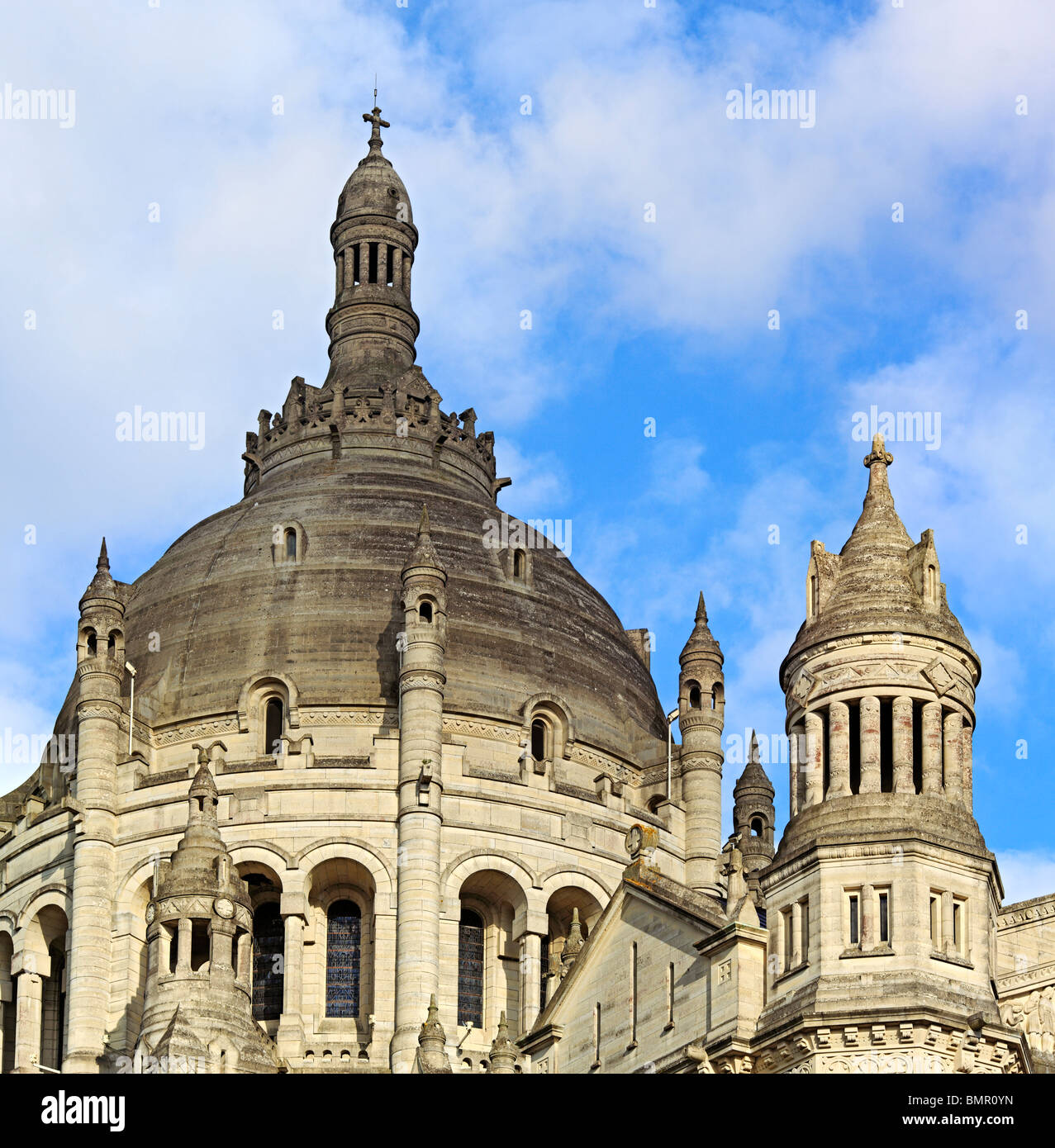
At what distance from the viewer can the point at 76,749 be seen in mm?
76500

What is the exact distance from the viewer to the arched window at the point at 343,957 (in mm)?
72875

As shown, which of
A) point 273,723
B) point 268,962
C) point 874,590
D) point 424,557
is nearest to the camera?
point 874,590

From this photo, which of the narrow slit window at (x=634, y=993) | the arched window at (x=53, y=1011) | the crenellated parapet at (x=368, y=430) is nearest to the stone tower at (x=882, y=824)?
the narrow slit window at (x=634, y=993)

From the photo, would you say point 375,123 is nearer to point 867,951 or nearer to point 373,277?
point 373,277

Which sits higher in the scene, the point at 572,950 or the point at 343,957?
the point at 343,957

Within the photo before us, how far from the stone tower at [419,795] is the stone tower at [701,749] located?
818 centimetres

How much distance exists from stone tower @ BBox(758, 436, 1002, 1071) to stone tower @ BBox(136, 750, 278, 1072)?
16.4 metres

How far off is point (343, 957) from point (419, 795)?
5.03 m

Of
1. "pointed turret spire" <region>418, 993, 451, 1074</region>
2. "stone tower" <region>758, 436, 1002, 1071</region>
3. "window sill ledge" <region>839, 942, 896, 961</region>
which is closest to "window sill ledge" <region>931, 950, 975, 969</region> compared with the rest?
"stone tower" <region>758, 436, 1002, 1071</region>

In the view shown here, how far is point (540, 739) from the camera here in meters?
76.8

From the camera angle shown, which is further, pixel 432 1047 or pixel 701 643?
pixel 701 643

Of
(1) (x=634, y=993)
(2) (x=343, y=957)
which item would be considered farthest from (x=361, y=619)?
(1) (x=634, y=993)
